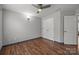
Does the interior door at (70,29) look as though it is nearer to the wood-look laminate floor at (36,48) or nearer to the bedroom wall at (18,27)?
the wood-look laminate floor at (36,48)

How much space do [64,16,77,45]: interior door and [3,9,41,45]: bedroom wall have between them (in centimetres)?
48

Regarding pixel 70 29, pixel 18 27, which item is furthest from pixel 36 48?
pixel 70 29

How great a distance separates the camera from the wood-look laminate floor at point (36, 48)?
4.22ft

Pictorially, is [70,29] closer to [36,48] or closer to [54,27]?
[54,27]

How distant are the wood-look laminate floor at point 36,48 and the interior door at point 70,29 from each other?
0.16 m

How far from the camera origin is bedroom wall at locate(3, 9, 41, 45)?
1.33m

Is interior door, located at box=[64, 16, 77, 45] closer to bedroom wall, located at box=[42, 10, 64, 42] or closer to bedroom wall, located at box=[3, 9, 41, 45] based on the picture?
bedroom wall, located at box=[42, 10, 64, 42]

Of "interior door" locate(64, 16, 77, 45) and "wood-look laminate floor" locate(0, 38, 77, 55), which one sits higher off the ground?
"interior door" locate(64, 16, 77, 45)

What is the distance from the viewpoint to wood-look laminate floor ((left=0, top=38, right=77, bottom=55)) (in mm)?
1287

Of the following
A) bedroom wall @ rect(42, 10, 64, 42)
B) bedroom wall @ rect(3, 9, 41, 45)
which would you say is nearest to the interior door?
bedroom wall @ rect(42, 10, 64, 42)

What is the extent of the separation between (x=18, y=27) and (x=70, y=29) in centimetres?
93

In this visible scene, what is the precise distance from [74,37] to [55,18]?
1.58 feet

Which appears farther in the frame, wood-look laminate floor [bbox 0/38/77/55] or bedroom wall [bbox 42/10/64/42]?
bedroom wall [bbox 42/10/64/42]
